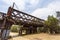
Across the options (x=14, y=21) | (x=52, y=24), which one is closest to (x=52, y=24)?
(x=52, y=24)

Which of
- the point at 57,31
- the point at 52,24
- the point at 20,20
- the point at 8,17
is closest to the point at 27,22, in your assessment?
the point at 20,20

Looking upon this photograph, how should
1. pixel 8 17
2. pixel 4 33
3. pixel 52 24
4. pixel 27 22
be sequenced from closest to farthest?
1. pixel 4 33
2. pixel 8 17
3. pixel 27 22
4. pixel 52 24

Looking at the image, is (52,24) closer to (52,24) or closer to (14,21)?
(52,24)

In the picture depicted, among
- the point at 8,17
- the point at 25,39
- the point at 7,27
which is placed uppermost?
the point at 8,17

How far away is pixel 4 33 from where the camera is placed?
40.6ft

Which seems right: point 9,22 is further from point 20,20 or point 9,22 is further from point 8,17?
point 20,20

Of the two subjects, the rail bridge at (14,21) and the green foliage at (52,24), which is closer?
the rail bridge at (14,21)

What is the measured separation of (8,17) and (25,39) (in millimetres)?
11409

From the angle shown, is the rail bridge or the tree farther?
the tree

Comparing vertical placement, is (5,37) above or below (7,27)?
below

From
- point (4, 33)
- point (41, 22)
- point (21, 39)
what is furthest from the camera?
point (41, 22)

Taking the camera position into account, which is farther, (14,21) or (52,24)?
(52,24)

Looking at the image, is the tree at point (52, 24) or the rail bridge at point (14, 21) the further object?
the tree at point (52, 24)

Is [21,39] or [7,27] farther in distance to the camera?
[21,39]
